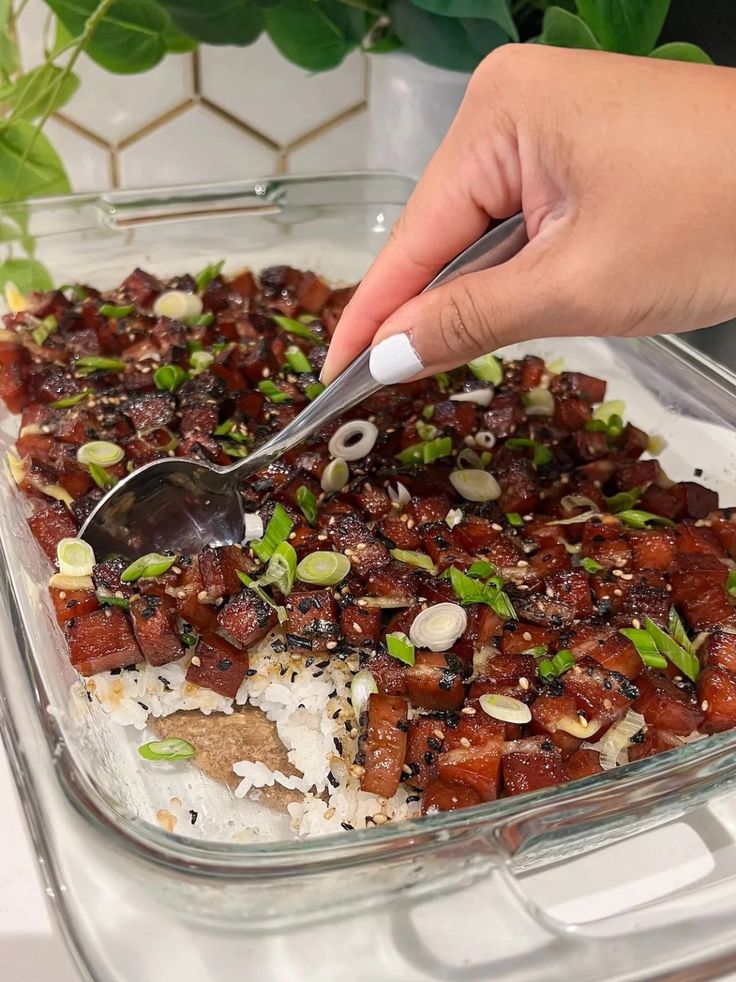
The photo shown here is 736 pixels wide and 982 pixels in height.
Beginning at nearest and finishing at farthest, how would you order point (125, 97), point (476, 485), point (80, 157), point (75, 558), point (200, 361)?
point (75, 558) → point (476, 485) → point (200, 361) → point (125, 97) → point (80, 157)

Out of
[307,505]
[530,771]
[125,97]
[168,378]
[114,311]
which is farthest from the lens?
[125,97]

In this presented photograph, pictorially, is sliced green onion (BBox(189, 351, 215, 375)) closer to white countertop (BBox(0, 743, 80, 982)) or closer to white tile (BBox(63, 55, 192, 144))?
white countertop (BBox(0, 743, 80, 982))

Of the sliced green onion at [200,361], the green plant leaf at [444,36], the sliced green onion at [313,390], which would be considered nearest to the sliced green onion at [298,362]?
the sliced green onion at [313,390]

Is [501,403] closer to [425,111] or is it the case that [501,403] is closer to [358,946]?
[425,111]

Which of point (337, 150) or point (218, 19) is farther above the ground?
point (218, 19)

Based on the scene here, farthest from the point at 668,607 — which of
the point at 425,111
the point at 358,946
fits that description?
the point at 425,111

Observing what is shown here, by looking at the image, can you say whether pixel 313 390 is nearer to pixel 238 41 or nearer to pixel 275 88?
pixel 238 41

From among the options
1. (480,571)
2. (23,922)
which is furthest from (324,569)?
(23,922)
